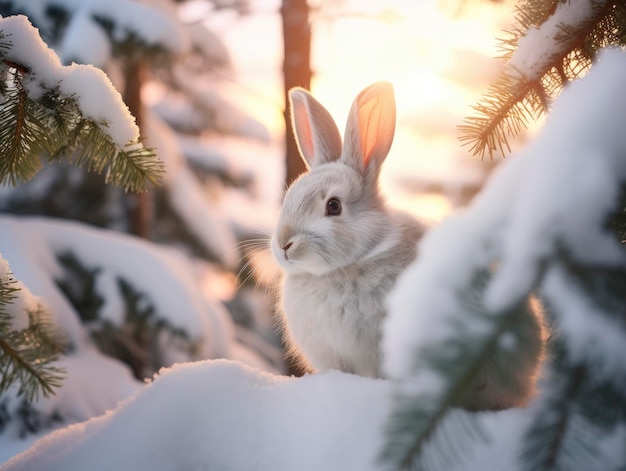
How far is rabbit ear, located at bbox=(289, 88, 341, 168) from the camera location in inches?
81.7

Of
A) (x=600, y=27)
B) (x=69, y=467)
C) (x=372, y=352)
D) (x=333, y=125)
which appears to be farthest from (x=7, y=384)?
(x=600, y=27)

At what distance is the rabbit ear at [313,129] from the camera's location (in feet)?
6.81

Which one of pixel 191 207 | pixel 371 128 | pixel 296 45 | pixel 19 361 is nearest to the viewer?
pixel 19 361

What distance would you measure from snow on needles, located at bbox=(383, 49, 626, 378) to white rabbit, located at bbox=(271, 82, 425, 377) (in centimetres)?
89

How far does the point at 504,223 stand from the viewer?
0.76 m

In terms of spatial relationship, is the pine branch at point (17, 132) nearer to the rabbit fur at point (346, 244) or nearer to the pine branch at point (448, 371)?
the rabbit fur at point (346, 244)

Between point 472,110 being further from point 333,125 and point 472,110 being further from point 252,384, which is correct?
point 252,384

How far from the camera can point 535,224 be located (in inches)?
27.4

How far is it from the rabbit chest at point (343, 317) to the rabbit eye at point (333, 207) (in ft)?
0.74

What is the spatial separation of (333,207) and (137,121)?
9.17 ft

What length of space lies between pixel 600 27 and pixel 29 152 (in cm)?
156

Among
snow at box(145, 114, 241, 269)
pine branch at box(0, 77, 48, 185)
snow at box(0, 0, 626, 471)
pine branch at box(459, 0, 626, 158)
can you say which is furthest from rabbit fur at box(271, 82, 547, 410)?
snow at box(145, 114, 241, 269)

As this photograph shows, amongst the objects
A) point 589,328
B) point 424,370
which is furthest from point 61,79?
point 589,328

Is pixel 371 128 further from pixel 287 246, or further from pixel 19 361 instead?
pixel 19 361
